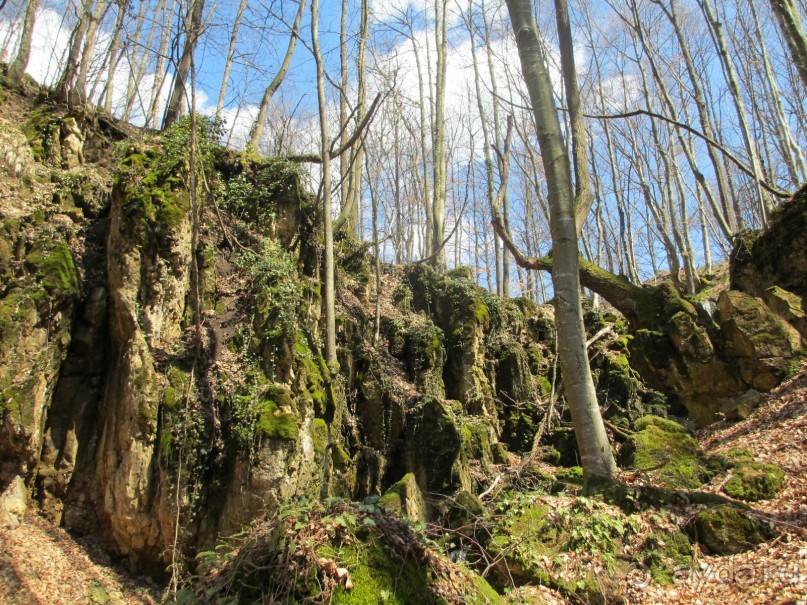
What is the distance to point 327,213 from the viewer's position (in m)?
9.93

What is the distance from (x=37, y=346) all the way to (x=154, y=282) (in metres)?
1.71

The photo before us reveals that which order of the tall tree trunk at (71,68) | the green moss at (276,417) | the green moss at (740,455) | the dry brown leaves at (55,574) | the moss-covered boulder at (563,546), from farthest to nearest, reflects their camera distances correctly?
1. the tall tree trunk at (71,68)
2. the green moss at (276,417)
3. the green moss at (740,455)
4. the dry brown leaves at (55,574)
5. the moss-covered boulder at (563,546)

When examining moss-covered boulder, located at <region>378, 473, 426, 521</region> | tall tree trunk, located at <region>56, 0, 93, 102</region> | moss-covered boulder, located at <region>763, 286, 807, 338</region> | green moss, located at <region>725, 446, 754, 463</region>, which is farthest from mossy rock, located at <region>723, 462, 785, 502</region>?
tall tree trunk, located at <region>56, 0, 93, 102</region>

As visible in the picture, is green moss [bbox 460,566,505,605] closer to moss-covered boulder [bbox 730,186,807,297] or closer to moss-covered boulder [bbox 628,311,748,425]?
moss-covered boulder [bbox 628,311,748,425]

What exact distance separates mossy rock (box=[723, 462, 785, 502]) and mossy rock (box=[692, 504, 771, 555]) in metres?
0.72

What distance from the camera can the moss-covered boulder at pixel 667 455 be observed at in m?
5.36

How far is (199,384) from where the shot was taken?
23.8ft

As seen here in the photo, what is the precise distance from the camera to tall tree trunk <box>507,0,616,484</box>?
498 centimetres

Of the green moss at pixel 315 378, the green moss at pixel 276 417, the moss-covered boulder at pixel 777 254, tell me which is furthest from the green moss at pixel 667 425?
the green moss at pixel 315 378

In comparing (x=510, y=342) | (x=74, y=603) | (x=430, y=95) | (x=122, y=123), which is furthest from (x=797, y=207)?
(x=430, y=95)

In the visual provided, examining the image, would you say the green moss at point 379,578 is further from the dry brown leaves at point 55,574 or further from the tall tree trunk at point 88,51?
the tall tree trunk at point 88,51

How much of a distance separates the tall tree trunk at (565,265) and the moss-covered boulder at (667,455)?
77cm

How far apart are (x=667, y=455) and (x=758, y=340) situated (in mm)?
4257

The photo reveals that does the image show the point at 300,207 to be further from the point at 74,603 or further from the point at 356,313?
the point at 74,603
